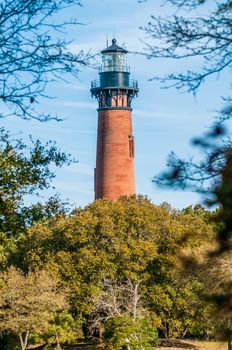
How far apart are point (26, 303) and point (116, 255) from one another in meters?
7.24

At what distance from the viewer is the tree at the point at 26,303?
40219 millimetres

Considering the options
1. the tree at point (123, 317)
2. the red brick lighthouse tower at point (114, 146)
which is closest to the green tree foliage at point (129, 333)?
the tree at point (123, 317)

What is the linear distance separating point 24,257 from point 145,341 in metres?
10.6

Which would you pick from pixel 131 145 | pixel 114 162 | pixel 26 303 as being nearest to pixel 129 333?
pixel 26 303

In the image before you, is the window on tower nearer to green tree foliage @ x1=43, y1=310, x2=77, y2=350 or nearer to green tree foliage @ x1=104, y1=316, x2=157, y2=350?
green tree foliage @ x1=43, y1=310, x2=77, y2=350

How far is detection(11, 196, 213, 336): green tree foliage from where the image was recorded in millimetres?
45656

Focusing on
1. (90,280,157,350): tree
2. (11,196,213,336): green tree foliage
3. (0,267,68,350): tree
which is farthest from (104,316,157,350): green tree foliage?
(11,196,213,336): green tree foliage

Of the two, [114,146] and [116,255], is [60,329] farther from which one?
[114,146]

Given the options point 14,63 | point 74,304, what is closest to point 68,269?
point 74,304

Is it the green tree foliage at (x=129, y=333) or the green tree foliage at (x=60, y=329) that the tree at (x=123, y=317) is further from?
the green tree foliage at (x=60, y=329)

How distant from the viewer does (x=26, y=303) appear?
133 feet

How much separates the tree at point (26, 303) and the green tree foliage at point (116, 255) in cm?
347

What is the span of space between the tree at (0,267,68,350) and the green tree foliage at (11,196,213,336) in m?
3.47

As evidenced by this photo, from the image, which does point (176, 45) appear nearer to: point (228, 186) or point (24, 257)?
point (228, 186)
